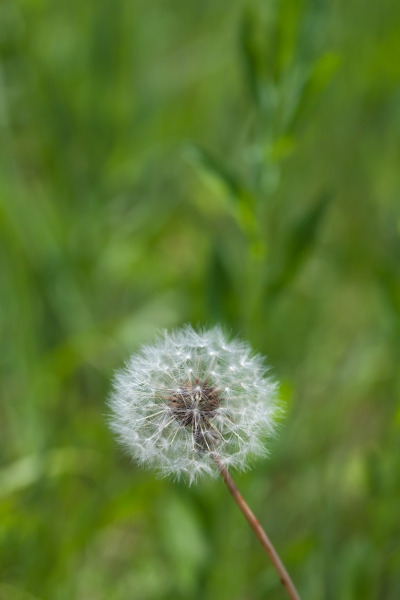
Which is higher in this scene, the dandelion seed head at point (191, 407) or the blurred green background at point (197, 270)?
the blurred green background at point (197, 270)

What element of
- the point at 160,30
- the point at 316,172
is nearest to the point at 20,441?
Answer: the point at 316,172

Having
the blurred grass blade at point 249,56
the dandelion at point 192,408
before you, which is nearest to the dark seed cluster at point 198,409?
the dandelion at point 192,408

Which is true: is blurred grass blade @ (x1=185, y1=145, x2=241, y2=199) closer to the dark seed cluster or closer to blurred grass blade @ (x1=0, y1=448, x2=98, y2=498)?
the dark seed cluster

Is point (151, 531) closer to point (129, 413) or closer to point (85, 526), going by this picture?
point (85, 526)

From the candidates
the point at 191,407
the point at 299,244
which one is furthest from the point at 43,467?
the point at 191,407

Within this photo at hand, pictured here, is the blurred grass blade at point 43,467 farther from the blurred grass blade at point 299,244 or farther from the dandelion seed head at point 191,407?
the dandelion seed head at point 191,407

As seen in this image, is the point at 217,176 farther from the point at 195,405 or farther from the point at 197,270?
the point at 197,270

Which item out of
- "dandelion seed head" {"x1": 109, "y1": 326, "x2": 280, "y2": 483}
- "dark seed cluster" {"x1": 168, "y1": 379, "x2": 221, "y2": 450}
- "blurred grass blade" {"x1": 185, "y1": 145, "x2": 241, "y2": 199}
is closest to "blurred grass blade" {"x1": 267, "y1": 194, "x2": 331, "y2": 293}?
"blurred grass blade" {"x1": 185, "y1": 145, "x2": 241, "y2": 199}

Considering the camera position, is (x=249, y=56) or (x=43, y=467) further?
(x=43, y=467)
